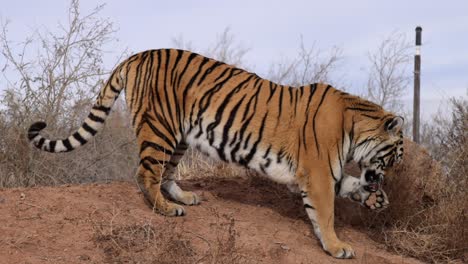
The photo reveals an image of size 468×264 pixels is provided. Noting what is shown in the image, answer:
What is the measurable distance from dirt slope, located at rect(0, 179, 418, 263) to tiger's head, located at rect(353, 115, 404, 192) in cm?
70

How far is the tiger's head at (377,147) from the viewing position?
5.91m

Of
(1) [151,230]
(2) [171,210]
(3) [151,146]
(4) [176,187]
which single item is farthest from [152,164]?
(1) [151,230]

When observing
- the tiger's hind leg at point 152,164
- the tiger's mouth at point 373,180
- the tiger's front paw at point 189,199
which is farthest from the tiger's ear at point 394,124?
the tiger's hind leg at point 152,164

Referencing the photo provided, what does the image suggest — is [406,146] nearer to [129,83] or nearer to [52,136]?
[129,83]

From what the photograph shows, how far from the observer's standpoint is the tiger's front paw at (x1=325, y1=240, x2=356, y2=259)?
541 centimetres

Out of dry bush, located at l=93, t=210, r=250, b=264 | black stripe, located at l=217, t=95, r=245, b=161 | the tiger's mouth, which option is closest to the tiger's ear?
the tiger's mouth

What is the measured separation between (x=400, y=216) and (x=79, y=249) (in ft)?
10.8

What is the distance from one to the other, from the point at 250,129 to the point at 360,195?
4.11ft

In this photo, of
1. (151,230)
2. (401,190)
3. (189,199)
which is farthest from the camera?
(401,190)

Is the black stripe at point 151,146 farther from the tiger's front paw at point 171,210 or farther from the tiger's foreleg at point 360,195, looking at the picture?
the tiger's foreleg at point 360,195

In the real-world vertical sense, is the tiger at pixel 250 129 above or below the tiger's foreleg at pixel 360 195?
above

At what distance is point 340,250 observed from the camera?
213 inches

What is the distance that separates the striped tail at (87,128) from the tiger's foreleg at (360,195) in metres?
2.41

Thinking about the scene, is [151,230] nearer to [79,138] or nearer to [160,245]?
[160,245]
